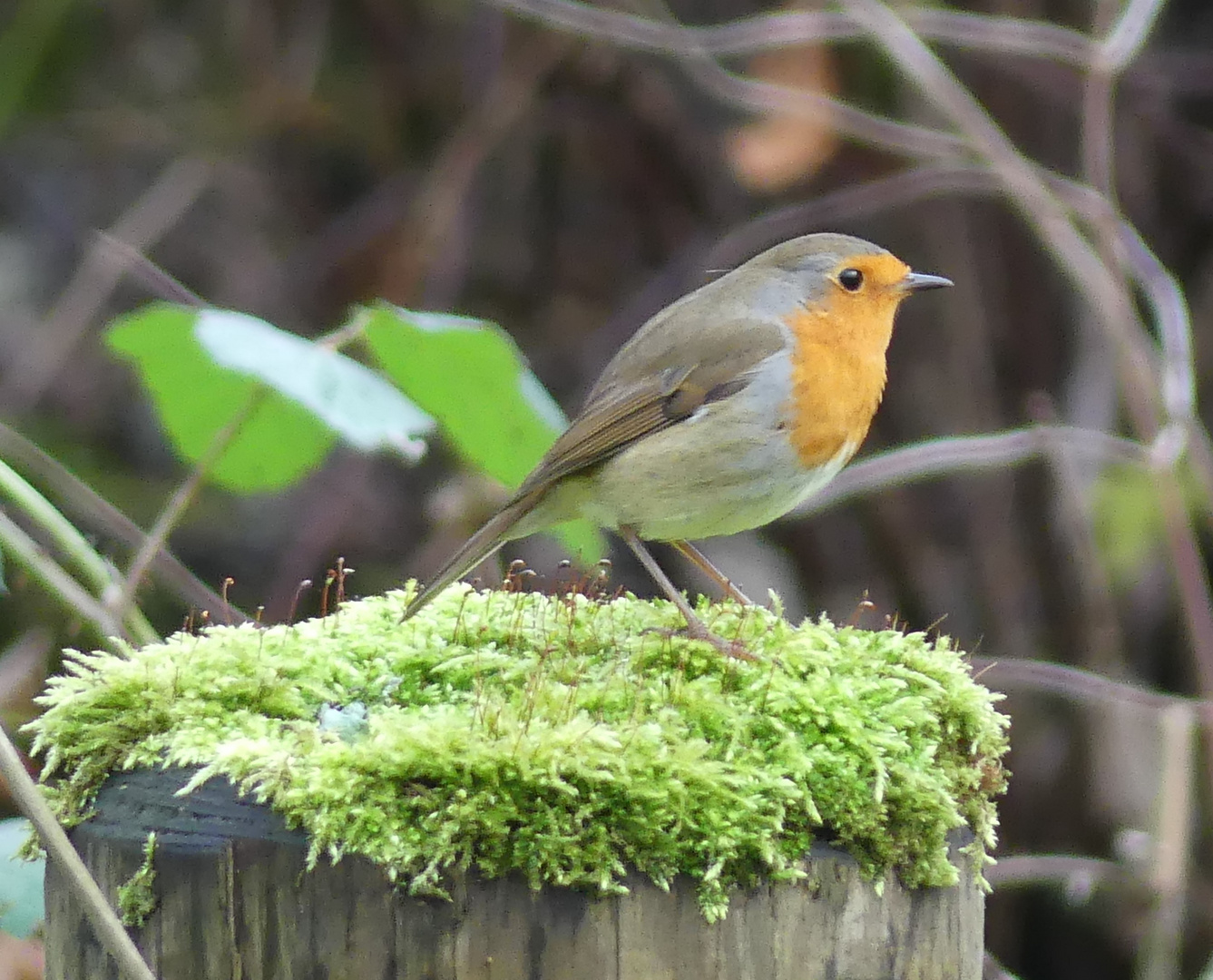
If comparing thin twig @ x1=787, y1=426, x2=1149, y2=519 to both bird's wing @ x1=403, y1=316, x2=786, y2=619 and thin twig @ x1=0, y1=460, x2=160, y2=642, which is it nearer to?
bird's wing @ x1=403, y1=316, x2=786, y2=619

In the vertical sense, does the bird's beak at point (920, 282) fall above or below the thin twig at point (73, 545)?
above

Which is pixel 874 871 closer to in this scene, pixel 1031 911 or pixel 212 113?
pixel 1031 911

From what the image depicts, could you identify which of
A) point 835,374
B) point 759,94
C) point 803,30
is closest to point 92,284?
point 759,94

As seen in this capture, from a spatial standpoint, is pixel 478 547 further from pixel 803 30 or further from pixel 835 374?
pixel 803 30

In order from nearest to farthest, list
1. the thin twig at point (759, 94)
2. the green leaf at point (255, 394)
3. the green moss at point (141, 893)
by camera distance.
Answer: the green moss at point (141, 893)
the green leaf at point (255, 394)
the thin twig at point (759, 94)

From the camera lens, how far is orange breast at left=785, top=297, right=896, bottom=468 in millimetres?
3086

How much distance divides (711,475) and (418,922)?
5.10 ft

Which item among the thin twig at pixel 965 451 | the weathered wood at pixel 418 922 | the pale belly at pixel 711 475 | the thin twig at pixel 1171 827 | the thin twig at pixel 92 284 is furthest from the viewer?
the thin twig at pixel 92 284

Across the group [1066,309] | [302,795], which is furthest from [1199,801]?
[302,795]

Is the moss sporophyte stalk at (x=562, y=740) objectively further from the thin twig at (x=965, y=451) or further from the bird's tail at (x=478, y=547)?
the thin twig at (x=965, y=451)

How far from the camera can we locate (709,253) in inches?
236

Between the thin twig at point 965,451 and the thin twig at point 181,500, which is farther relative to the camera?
the thin twig at point 965,451

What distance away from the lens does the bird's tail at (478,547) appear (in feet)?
8.39

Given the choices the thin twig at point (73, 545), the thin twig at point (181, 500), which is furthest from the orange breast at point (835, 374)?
the thin twig at point (73, 545)
